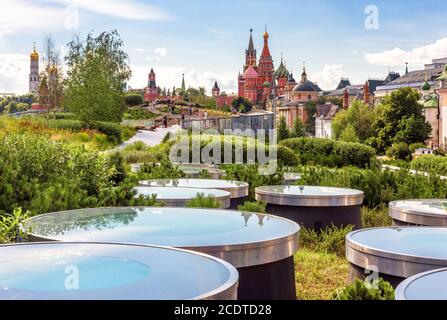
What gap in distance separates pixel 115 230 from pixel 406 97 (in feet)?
137

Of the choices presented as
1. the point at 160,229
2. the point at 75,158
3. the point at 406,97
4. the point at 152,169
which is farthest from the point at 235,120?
the point at 160,229

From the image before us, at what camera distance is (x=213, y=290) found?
9.94 ft

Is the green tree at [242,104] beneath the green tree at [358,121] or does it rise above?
above

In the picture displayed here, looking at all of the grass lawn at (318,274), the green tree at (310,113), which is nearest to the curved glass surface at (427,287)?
the grass lawn at (318,274)

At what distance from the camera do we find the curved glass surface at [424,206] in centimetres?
692

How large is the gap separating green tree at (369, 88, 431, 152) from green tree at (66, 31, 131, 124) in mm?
20212

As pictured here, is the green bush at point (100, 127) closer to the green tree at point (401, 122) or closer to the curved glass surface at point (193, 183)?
the curved glass surface at point (193, 183)

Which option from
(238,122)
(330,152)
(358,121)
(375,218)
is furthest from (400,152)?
(375,218)

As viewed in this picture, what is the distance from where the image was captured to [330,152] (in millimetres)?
23453

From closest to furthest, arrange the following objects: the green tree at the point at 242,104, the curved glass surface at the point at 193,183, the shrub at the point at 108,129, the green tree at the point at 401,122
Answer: the curved glass surface at the point at 193,183
the shrub at the point at 108,129
the green tree at the point at 401,122
the green tree at the point at 242,104

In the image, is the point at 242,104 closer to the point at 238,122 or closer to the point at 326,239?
the point at 238,122

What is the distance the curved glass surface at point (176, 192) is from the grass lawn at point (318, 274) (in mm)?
1388

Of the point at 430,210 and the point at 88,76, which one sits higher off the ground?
the point at 88,76
